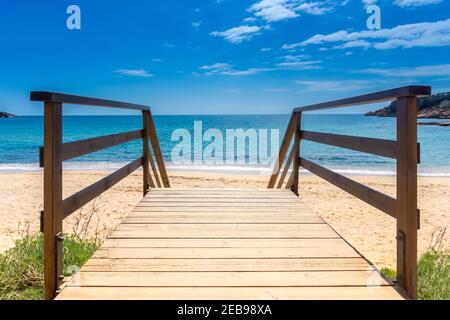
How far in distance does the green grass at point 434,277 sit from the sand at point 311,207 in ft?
2.49

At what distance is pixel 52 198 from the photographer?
2.09m

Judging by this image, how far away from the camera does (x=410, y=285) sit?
2002 mm

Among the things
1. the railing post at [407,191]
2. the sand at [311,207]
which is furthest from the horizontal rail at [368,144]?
the sand at [311,207]

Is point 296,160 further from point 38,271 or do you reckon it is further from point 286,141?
point 38,271

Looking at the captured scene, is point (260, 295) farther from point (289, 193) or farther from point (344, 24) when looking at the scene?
point (344, 24)

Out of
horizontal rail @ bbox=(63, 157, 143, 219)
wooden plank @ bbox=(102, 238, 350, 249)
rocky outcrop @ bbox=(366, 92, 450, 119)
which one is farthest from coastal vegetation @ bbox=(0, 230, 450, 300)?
rocky outcrop @ bbox=(366, 92, 450, 119)

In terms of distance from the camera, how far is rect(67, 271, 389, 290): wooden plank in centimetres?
212

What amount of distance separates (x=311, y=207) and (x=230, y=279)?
6.93 metres

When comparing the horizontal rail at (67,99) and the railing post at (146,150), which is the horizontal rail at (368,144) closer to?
the horizontal rail at (67,99)

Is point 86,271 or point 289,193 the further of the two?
point 289,193

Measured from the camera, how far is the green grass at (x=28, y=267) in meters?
3.08
